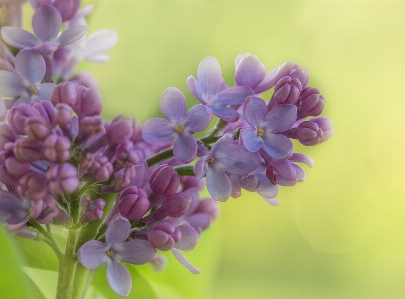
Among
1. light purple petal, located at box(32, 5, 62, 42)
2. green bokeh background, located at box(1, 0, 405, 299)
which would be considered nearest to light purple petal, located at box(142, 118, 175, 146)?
light purple petal, located at box(32, 5, 62, 42)

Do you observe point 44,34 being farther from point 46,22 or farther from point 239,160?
point 239,160

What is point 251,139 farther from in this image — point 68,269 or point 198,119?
point 68,269

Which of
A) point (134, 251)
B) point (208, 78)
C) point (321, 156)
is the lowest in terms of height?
point (321, 156)

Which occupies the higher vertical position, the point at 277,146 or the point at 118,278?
the point at 277,146

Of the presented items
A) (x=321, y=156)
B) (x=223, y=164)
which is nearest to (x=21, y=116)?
(x=223, y=164)

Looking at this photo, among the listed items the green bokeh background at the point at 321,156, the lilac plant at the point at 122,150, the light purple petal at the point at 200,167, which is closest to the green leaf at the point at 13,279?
the lilac plant at the point at 122,150

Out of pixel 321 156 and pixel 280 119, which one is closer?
pixel 280 119

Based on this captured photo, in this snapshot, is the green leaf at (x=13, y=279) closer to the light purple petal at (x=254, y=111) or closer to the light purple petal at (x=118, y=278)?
the light purple petal at (x=118, y=278)
